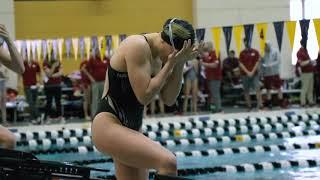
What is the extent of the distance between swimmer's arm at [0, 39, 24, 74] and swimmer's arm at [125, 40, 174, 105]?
1.46 meters

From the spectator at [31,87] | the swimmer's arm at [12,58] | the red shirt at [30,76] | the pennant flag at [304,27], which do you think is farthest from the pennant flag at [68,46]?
the swimmer's arm at [12,58]

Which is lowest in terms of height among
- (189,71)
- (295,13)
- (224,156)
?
(224,156)

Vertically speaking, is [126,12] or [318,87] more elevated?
[126,12]

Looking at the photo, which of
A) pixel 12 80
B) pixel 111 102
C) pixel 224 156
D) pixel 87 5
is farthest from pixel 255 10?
pixel 111 102

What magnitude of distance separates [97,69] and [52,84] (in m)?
1.12

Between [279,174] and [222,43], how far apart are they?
10.3 meters

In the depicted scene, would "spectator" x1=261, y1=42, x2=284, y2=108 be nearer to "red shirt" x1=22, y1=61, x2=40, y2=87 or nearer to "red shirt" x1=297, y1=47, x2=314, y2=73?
"red shirt" x1=297, y1=47, x2=314, y2=73

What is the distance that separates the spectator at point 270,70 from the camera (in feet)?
46.6

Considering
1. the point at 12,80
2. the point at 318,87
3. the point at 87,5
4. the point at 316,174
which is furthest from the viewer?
the point at 87,5

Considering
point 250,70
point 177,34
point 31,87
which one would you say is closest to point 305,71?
point 250,70

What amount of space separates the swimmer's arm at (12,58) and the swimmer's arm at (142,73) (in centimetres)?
146

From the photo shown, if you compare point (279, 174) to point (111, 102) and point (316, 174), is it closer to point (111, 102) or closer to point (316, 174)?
point (316, 174)

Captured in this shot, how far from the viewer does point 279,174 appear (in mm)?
7359

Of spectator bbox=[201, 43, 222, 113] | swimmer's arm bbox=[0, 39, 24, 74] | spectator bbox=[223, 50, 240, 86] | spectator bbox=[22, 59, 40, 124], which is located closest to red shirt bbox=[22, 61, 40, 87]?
spectator bbox=[22, 59, 40, 124]
